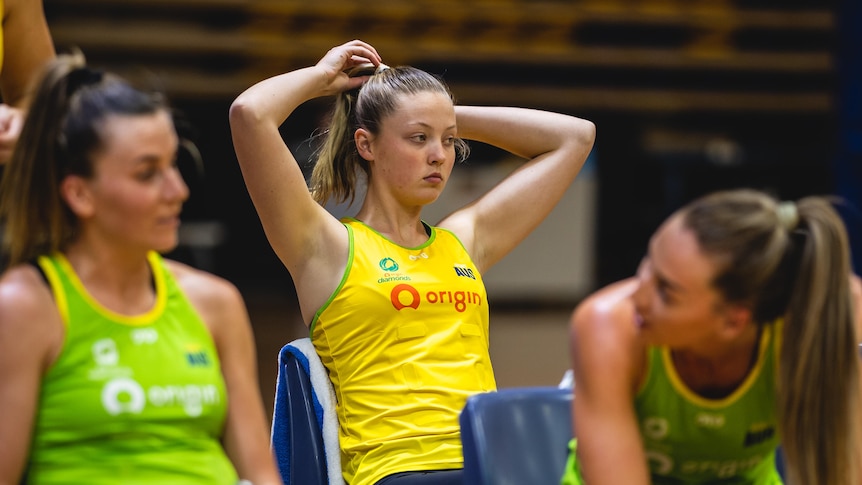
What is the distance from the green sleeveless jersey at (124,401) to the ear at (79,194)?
0.07m

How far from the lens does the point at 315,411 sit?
2109 millimetres

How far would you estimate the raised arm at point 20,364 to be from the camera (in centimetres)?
129

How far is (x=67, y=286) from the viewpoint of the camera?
4.49 feet

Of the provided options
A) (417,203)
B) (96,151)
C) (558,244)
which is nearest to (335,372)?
(417,203)

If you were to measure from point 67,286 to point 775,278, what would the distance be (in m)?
0.93

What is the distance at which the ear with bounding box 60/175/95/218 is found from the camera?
1.39 m

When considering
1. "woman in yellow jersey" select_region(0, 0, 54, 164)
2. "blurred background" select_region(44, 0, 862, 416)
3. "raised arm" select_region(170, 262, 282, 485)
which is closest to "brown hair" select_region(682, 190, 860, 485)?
"raised arm" select_region(170, 262, 282, 485)

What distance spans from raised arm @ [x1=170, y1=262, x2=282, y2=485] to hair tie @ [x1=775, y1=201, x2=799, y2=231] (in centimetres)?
74

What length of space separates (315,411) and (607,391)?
75 cm

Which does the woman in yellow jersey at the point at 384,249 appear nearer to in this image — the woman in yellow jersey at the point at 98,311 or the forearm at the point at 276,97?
the forearm at the point at 276,97

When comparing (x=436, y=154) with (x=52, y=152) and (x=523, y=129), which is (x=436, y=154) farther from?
(x=52, y=152)

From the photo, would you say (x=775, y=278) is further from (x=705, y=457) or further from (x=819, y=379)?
(x=705, y=457)

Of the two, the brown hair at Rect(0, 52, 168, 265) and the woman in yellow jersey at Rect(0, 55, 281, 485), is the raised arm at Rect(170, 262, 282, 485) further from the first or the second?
the brown hair at Rect(0, 52, 168, 265)

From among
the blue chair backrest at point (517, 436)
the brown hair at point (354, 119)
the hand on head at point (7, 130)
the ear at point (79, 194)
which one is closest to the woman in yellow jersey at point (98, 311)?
the ear at point (79, 194)
